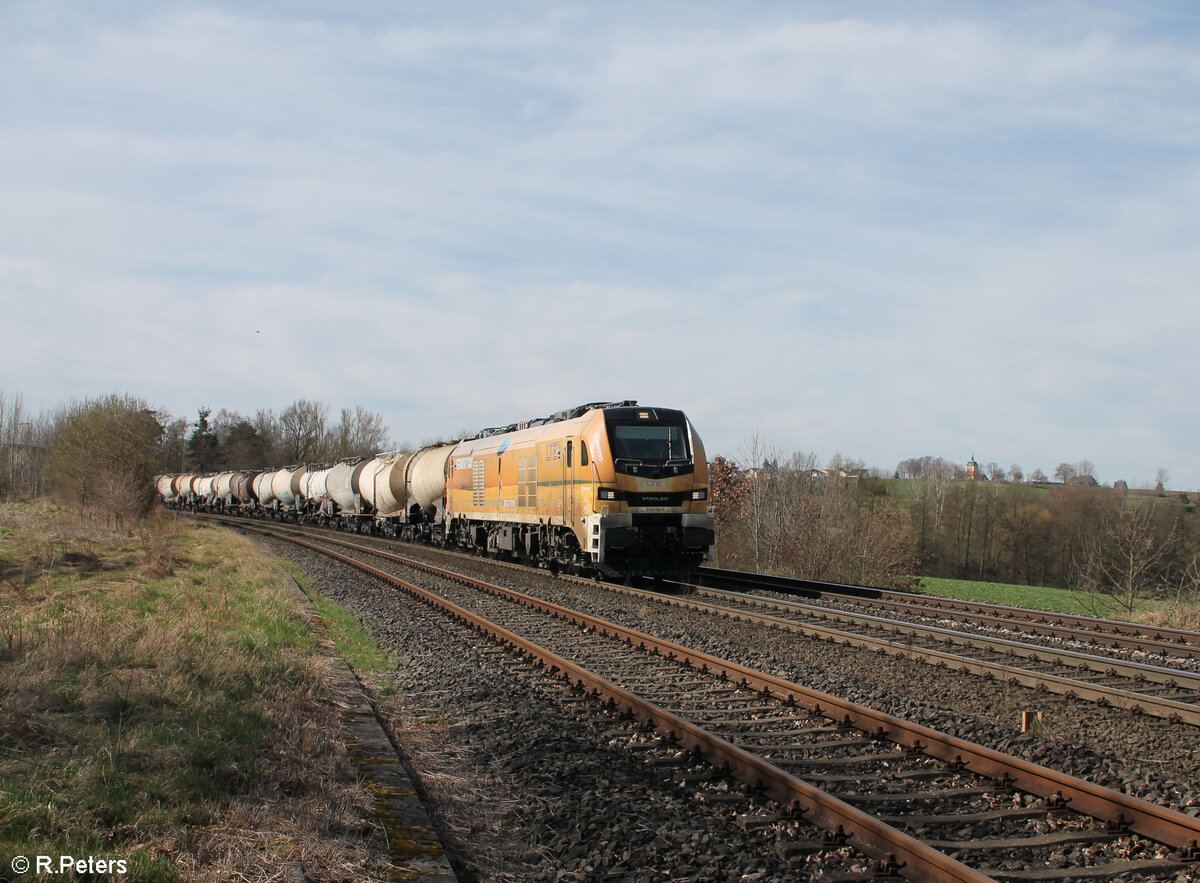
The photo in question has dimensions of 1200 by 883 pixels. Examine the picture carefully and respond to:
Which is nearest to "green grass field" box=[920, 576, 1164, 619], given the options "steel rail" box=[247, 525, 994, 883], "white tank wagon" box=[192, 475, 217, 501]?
"steel rail" box=[247, 525, 994, 883]

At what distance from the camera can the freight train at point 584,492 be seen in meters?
Result: 16.0

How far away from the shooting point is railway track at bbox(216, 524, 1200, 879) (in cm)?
430

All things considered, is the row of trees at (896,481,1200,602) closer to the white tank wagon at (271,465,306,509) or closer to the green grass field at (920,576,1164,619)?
the green grass field at (920,576,1164,619)

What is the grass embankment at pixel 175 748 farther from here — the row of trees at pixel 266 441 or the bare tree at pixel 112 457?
the row of trees at pixel 266 441

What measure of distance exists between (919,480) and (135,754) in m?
85.1

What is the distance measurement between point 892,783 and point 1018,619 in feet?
29.2

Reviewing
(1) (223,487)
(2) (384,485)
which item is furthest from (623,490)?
(1) (223,487)

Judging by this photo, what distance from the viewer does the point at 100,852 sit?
12.1 ft

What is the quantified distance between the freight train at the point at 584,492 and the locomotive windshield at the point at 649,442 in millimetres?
20

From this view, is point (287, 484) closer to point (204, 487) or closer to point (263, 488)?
point (263, 488)

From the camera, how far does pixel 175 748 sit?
202 inches

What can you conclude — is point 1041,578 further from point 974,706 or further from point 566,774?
point 566,774

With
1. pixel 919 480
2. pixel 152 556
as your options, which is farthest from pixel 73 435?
pixel 919 480

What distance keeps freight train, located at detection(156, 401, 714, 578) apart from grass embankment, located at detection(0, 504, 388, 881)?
6.72m
